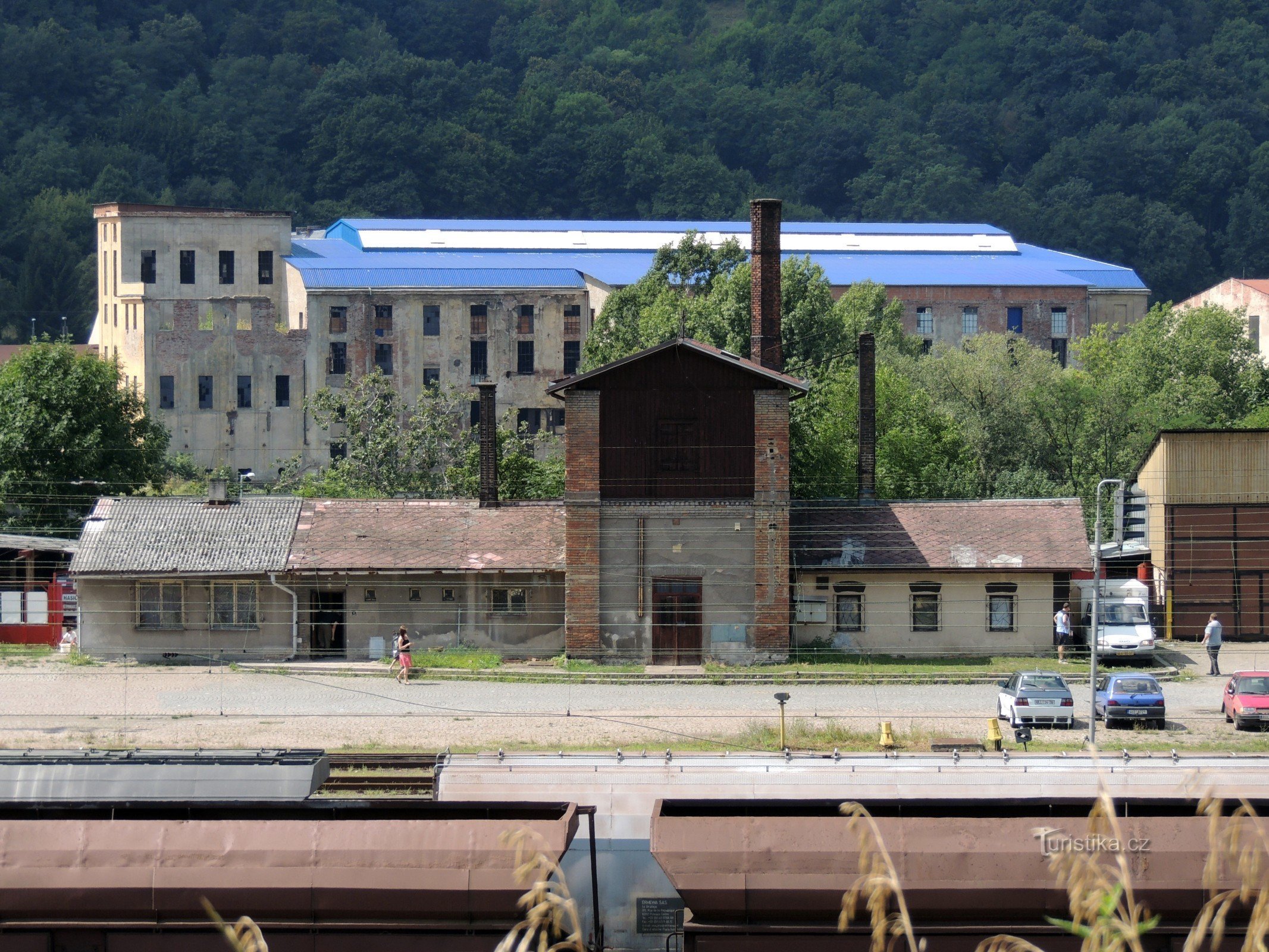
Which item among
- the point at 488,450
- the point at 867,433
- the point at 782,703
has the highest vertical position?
the point at 867,433

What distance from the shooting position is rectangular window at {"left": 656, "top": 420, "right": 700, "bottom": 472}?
4419cm

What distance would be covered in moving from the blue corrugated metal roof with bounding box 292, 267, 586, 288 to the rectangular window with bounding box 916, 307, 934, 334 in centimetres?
1782

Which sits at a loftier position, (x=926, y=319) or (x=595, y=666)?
(x=926, y=319)

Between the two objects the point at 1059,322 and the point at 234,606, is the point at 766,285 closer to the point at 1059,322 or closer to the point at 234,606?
the point at 234,606

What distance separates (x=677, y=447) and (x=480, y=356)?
1861 inches

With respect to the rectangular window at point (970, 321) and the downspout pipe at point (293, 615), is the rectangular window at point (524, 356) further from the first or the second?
the downspout pipe at point (293, 615)

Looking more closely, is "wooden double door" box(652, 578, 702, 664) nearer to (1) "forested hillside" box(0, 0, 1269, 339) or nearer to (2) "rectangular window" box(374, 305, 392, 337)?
(2) "rectangular window" box(374, 305, 392, 337)

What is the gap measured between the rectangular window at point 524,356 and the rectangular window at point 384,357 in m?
6.18

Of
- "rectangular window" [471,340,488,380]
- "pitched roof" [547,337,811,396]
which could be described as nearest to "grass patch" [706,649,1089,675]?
"pitched roof" [547,337,811,396]

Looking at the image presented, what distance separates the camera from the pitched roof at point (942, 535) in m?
45.5

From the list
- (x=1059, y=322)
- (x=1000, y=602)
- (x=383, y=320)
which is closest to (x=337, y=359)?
(x=383, y=320)

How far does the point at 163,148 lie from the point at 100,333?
6414cm

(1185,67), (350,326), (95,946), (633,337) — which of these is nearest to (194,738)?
(95,946)

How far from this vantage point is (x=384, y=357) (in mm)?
90438
